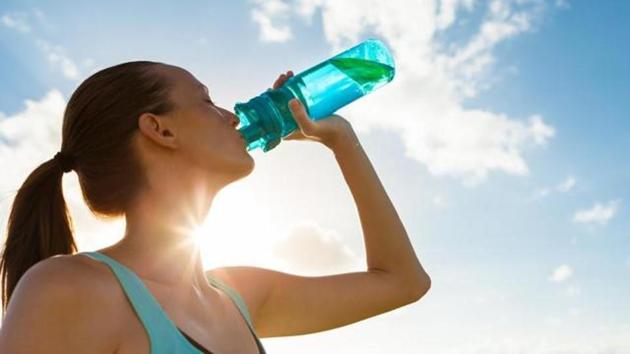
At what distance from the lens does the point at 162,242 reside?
2.43m

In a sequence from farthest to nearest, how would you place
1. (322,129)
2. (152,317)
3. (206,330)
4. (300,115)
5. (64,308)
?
(322,129) → (300,115) → (206,330) → (152,317) → (64,308)

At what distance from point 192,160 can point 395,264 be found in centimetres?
103

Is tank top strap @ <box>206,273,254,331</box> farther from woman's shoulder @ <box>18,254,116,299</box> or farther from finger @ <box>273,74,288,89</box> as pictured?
finger @ <box>273,74,288,89</box>

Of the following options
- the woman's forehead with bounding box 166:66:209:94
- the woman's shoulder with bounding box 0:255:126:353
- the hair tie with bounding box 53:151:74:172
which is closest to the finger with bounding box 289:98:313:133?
the woman's forehead with bounding box 166:66:209:94

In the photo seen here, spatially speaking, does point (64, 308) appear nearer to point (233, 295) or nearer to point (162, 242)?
point (162, 242)

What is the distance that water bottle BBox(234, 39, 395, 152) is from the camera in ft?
9.93

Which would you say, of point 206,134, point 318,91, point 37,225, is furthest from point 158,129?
point 318,91

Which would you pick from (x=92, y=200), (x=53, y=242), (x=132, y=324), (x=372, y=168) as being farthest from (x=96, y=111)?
(x=372, y=168)

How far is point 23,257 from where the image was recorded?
2396 mm

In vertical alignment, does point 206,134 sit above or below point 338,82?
below

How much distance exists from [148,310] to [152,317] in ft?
0.08

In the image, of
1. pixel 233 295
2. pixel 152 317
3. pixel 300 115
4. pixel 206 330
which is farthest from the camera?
pixel 300 115

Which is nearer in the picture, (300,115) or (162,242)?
(162,242)

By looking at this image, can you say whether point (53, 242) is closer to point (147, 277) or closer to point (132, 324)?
point (147, 277)
